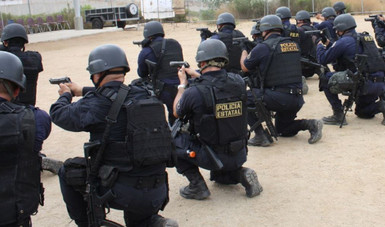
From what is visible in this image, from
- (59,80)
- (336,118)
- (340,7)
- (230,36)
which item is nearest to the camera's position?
(59,80)

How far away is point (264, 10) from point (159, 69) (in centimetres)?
2529

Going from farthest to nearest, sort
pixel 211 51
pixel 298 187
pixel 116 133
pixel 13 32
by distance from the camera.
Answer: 1. pixel 13 32
2. pixel 298 187
3. pixel 211 51
4. pixel 116 133

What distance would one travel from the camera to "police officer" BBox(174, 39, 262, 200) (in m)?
5.33

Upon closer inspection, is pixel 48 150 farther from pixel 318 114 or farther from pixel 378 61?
pixel 378 61

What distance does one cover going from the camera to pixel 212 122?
210 inches

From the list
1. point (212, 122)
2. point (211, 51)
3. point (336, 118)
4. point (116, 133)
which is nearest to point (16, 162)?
point (116, 133)

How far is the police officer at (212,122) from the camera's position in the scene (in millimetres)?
5332

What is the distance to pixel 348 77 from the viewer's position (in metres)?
8.09

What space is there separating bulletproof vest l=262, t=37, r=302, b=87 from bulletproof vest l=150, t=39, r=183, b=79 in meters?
1.48

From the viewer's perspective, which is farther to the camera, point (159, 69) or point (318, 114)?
point (318, 114)

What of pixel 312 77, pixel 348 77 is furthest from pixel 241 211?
pixel 312 77

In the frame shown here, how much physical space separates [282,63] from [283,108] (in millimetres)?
673

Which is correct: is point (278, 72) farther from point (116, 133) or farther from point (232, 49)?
point (116, 133)

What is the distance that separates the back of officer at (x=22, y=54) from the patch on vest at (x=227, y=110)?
2848mm
